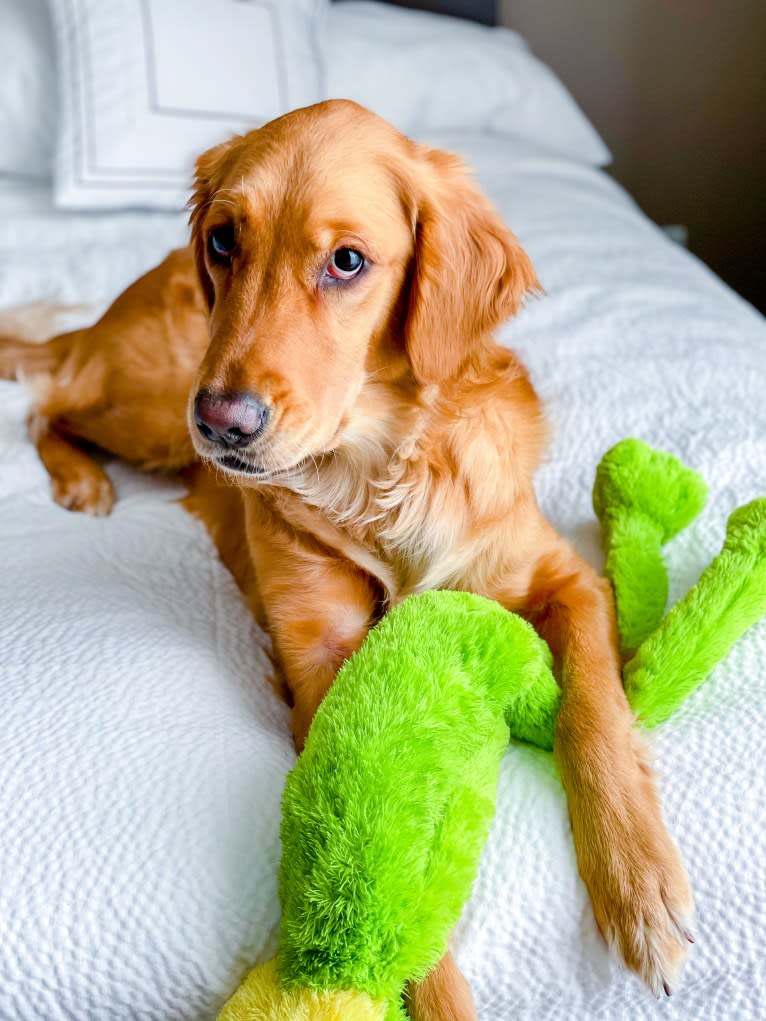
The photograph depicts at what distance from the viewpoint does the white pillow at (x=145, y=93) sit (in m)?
2.36

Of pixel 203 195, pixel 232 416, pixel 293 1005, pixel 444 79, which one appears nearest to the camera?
pixel 293 1005

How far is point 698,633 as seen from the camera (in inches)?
39.3

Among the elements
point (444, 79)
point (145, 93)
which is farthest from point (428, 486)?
point (444, 79)

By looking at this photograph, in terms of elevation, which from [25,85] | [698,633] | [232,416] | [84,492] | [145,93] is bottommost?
[84,492]

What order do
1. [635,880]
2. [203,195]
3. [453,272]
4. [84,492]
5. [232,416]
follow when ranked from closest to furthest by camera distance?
[635,880] → [232,416] → [453,272] → [203,195] → [84,492]

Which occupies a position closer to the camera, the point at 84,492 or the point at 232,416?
the point at 232,416

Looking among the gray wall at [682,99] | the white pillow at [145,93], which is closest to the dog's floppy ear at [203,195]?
the white pillow at [145,93]

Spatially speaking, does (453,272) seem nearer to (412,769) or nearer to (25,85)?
(412,769)

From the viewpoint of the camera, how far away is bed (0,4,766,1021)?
81 cm

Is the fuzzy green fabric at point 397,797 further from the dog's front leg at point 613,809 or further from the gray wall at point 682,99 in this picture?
the gray wall at point 682,99

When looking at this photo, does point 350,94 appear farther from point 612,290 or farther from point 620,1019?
point 620,1019

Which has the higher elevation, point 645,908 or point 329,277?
point 329,277

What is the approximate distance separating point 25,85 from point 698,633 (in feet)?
7.84

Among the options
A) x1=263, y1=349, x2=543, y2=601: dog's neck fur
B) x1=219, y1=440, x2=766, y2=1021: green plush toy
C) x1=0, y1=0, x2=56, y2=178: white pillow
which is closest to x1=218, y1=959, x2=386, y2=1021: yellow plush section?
x1=219, y1=440, x2=766, y2=1021: green plush toy
